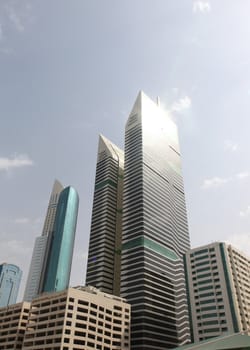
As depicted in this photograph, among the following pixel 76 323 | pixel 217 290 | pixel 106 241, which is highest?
pixel 106 241

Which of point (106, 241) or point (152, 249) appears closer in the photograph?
point (152, 249)

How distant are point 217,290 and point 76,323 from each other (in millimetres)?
53335

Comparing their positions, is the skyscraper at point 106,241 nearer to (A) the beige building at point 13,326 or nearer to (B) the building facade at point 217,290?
(A) the beige building at point 13,326

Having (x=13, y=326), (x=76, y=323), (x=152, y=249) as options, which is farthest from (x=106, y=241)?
(x=76, y=323)

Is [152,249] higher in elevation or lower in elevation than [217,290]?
higher

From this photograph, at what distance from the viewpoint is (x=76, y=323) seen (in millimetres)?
94000

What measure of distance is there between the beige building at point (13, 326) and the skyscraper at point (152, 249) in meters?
Result: 42.8

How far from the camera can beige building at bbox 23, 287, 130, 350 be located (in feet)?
300

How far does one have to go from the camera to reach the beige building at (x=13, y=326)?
10968cm

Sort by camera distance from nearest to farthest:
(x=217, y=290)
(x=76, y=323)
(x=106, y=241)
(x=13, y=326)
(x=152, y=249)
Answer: (x=76, y=323), (x=13, y=326), (x=217, y=290), (x=152, y=249), (x=106, y=241)

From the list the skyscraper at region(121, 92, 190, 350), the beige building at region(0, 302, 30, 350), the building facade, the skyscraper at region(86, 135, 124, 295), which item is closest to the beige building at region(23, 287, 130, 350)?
the beige building at region(0, 302, 30, 350)

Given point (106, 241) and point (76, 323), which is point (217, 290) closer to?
point (76, 323)

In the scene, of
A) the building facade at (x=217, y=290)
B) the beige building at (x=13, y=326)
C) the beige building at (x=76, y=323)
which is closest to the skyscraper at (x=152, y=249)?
the building facade at (x=217, y=290)

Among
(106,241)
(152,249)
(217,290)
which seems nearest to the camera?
(217,290)
